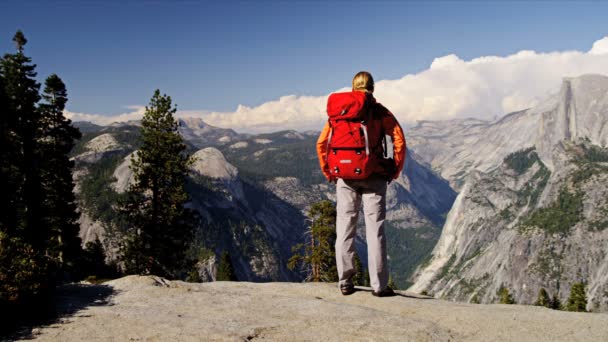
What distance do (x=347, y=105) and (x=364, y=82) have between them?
0.90 meters

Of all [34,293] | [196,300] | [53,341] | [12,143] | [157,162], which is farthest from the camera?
[157,162]

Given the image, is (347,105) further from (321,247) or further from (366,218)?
(321,247)

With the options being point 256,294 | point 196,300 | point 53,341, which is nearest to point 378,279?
point 256,294

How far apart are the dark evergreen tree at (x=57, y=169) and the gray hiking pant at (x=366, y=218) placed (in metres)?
30.8

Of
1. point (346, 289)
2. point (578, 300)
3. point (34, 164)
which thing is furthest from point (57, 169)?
point (578, 300)

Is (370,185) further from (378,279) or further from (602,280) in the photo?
(602,280)

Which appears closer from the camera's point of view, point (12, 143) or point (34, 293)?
point (34, 293)

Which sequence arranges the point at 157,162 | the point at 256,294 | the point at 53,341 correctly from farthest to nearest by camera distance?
the point at 157,162 → the point at 256,294 → the point at 53,341

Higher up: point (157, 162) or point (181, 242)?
point (157, 162)

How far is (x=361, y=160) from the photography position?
8.94m

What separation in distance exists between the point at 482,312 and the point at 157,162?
26.5 metres

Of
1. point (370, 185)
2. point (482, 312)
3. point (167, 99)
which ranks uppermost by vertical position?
point (167, 99)

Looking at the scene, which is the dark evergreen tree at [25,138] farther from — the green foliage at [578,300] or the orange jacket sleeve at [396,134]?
the green foliage at [578,300]

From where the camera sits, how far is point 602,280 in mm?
167250
